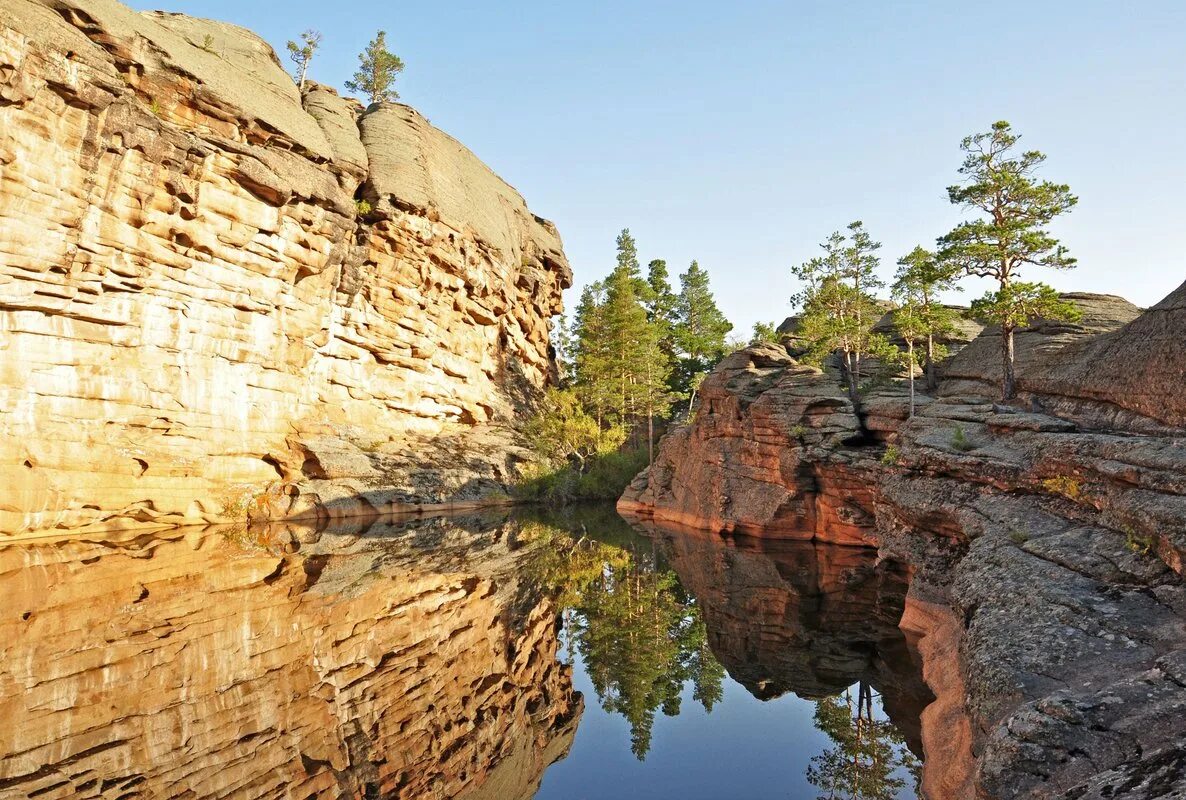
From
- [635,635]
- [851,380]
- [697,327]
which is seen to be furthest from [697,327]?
[635,635]

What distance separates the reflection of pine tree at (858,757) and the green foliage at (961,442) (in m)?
7.61

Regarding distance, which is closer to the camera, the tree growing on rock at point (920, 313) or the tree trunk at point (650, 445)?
the tree growing on rock at point (920, 313)

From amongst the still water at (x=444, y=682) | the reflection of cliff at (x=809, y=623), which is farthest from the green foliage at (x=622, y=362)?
the still water at (x=444, y=682)

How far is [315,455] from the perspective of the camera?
109 feet

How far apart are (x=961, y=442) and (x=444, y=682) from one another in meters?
13.0

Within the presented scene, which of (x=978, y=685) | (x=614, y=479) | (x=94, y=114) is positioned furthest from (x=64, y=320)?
(x=614, y=479)

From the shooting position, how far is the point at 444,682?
10.1 metres

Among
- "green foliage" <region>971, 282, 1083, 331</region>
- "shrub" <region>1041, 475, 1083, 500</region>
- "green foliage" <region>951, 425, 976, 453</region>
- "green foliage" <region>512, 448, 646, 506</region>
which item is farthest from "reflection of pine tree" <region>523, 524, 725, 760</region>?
"green foliage" <region>512, 448, 646, 506</region>

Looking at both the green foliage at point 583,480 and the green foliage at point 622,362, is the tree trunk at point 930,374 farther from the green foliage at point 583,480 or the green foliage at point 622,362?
the green foliage at point 583,480

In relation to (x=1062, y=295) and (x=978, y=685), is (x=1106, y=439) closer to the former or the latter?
(x=978, y=685)

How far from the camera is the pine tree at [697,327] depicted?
59188mm

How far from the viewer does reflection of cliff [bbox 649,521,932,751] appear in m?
10.7

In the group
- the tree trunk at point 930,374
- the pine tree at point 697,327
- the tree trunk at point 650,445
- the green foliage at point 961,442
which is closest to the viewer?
the green foliage at point 961,442

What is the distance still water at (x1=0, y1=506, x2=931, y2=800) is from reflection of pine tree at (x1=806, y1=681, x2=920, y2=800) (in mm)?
35
